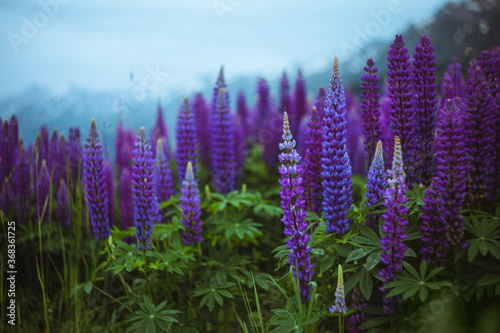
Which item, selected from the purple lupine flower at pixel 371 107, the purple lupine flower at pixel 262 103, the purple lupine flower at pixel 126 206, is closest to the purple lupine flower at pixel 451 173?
the purple lupine flower at pixel 371 107

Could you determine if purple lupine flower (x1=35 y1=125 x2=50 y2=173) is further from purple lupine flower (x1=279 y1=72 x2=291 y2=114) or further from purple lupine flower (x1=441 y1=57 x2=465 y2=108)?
purple lupine flower (x1=441 y1=57 x2=465 y2=108)

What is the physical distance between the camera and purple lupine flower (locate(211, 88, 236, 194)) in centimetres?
452

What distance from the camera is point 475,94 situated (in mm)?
2467

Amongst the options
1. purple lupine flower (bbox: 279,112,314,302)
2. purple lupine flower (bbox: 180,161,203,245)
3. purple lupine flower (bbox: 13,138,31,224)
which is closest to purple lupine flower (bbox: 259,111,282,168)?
purple lupine flower (bbox: 180,161,203,245)

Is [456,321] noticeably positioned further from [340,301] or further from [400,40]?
[400,40]

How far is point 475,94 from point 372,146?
2.44 feet

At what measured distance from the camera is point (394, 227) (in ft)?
6.90

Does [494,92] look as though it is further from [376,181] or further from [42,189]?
[42,189]

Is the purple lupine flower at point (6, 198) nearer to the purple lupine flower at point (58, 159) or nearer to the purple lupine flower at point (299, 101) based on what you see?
the purple lupine flower at point (58, 159)

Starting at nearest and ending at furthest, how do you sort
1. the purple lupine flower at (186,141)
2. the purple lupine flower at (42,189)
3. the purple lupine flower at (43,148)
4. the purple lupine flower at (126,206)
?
the purple lupine flower at (42,189)
the purple lupine flower at (43,148)
the purple lupine flower at (126,206)
the purple lupine flower at (186,141)

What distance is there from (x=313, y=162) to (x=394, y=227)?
111 centimetres

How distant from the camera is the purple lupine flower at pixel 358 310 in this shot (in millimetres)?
2297

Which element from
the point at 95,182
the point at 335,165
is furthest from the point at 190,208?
the point at 335,165

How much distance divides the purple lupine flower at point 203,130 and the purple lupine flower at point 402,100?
2.97m
